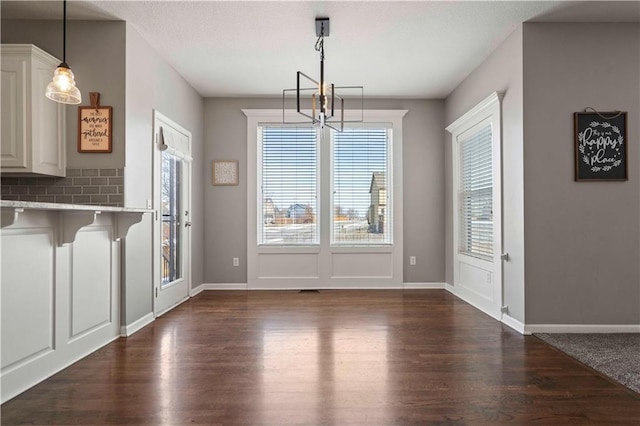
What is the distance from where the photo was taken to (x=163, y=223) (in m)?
4.29

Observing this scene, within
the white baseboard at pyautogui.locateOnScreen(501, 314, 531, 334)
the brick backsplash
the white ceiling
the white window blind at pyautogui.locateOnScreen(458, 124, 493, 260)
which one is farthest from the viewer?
the white window blind at pyautogui.locateOnScreen(458, 124, 493, 260)

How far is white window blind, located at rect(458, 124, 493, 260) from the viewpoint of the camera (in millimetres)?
4265

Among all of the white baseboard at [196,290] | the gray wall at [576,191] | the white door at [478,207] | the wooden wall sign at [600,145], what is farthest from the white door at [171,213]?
the wooden wall sign at [600,145]

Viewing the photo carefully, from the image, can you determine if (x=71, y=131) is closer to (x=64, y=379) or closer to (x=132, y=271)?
(x=132, y=271)

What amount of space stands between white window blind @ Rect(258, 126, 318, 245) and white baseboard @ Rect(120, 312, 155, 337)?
2.05 metres

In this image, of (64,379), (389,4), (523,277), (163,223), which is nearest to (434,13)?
(389,4)

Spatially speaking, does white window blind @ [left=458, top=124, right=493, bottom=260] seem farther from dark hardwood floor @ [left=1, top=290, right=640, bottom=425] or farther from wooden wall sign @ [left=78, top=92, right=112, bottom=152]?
wooden wall sign @ [left=78, top=92, right=112, bottom=152]

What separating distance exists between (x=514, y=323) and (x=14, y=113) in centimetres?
436

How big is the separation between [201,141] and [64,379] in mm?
3624

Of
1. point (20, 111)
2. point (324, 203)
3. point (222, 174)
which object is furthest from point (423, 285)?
point (20, 111)

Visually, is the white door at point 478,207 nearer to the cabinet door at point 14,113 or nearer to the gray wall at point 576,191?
the gray wall at point 576,191

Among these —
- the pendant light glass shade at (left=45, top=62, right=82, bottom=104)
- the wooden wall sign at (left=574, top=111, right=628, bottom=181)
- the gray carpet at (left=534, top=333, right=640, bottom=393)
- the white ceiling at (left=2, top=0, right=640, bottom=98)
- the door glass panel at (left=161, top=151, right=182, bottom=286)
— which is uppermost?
the white ceiling at (left=2, top=0, right=640, bottom=98)

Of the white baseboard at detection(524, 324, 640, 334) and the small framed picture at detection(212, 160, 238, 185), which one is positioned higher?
the small framed picture at detection(212, 160, 238, 185)

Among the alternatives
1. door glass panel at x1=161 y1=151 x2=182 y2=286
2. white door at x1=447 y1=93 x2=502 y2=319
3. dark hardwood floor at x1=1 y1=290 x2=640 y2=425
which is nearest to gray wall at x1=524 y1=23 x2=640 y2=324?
white door at x1=447 y1=93 x2=502 y2=319
